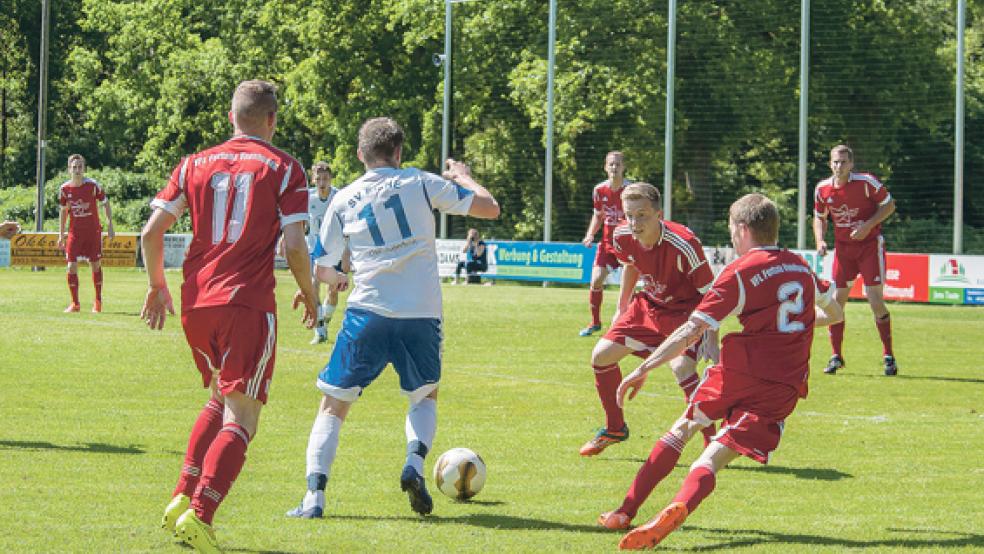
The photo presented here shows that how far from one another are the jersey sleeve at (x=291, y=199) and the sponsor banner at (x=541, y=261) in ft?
92.3

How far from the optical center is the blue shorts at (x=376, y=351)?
24.3 feet

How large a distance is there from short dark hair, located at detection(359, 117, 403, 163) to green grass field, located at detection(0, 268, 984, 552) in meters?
1.89

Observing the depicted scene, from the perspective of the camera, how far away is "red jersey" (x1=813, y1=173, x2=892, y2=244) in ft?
50.4

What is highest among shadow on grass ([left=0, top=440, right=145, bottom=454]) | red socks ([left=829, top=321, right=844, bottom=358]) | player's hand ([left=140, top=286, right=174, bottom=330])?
player's hand ([left=140, top=286, right=174, bottom=330])

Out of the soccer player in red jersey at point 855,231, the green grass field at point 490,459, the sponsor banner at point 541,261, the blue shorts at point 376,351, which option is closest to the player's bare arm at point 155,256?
the blue shorts at point 376,351

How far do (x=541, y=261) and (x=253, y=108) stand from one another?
A: 29198mm

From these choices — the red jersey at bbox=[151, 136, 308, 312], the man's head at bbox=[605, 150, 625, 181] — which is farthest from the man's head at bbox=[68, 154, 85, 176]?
the red jersey at bbox=[151, 136, 308, 312]

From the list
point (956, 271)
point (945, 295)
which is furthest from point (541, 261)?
point (956, 271)

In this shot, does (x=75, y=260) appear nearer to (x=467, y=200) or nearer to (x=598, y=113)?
(x=467, y=200)

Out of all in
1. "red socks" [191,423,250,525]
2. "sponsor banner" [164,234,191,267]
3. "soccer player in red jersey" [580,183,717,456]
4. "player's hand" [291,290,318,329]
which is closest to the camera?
"red socks" [191,423,250,525]

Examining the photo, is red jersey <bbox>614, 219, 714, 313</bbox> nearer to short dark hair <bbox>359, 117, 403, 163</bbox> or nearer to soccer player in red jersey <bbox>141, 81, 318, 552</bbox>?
short dark hair <bbox>359, 117, 403, 163</bbox>

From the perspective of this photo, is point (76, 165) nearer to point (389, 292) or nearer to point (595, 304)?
point (595, 304)

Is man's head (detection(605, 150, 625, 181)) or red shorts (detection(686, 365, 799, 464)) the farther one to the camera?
man's head (detection(605, 150, 625, 181))

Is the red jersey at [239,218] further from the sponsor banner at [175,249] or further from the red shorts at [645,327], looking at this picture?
the sponsor banner at [175,249]
